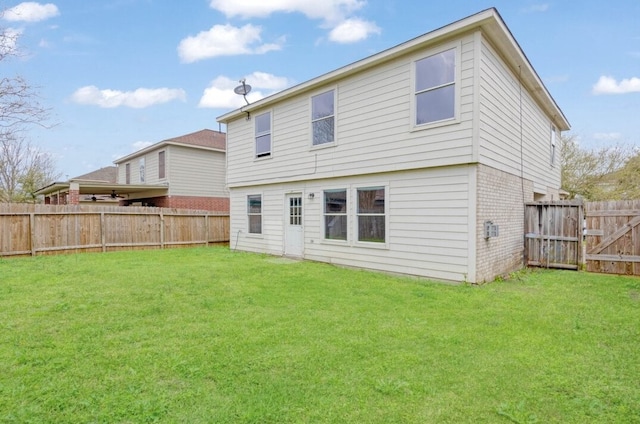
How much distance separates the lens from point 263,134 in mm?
11398

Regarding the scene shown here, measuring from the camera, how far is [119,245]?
Result: 13.1 m

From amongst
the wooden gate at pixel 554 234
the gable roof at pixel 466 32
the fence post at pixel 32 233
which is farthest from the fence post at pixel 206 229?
the wooden gate at pixel 554 234

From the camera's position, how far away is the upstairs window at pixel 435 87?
6.85 meters

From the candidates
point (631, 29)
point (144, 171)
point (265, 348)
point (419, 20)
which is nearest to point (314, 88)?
point (419, 20)

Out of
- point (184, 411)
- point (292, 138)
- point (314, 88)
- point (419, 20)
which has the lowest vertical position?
point (184, 411)

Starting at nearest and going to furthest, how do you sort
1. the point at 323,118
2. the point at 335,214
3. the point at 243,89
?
the point at 335,214 → the point at 323,118 → the point at 243,89

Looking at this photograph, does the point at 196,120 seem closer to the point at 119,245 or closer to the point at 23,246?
the point at 119,245

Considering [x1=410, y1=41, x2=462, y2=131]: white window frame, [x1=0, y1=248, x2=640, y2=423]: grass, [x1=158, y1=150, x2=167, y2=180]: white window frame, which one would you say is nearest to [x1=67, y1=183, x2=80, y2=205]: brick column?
[x1=158, y1=150, x2=167, y2=180]: white window frame

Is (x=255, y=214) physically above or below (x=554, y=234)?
above

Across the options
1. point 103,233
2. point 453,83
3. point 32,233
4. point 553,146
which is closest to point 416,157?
point 453,83

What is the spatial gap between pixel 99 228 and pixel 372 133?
10.6 meters

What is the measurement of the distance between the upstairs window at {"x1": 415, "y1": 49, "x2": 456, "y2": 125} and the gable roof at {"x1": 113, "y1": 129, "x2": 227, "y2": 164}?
40.8ft

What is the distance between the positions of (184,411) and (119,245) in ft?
40.9

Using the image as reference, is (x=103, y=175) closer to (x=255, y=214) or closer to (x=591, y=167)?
(x=255, y=214)
